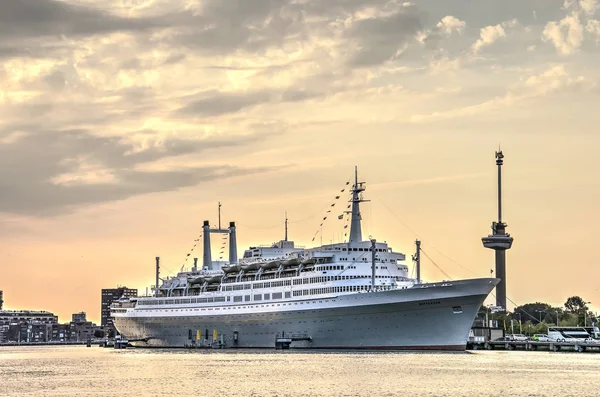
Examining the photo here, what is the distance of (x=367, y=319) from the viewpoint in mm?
103250

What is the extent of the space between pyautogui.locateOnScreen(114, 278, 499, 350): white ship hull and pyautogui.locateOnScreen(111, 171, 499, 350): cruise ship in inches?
3.6

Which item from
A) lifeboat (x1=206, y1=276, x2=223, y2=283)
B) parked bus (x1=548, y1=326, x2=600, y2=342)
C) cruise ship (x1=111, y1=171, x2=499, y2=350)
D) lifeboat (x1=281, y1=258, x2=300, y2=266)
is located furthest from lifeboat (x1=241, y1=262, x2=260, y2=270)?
parked bus (x1=548, y1=326, x2=600, y2=342)

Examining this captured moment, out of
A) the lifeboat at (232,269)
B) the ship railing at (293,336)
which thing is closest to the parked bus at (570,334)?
the lifeboat at (232,269)

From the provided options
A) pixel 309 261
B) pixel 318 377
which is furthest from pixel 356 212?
pixel 318 377

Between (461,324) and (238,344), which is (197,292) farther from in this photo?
(461,324)

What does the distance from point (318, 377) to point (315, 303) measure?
35288 millimetres

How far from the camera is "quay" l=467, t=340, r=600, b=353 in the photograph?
412 ft

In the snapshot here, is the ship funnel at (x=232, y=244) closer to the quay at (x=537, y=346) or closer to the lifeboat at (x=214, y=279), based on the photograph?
the lifeboat at (x=214, y=279)

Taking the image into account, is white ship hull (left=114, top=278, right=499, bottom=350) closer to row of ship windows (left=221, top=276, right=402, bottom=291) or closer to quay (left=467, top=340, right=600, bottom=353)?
row of ship windows (left=221, top=276, right=402, bottom=291)

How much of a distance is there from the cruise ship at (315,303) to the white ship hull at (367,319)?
9cm

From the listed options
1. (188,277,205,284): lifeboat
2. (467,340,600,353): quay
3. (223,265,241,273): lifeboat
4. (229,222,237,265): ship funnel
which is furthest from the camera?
(229,222,237,265): ship funnel

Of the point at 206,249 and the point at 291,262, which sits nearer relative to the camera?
the point at 291,262

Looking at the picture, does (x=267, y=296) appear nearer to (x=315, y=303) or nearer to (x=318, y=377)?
(x=315, y=303)

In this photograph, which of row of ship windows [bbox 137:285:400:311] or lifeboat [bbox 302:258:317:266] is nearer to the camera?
row of ship windows [bbox 137:285:400:311]
